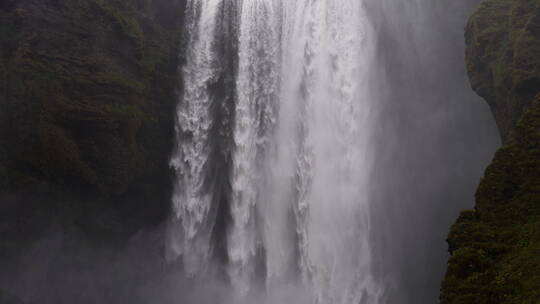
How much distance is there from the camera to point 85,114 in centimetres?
1892

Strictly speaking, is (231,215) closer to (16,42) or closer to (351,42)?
(351,42)

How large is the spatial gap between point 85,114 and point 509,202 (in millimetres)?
15536

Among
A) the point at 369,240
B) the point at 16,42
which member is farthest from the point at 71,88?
the point at 369,240

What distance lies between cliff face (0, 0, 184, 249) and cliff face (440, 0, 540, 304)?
13989 mm

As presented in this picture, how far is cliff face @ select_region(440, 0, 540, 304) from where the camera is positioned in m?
9.13

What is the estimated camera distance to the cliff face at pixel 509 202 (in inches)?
360

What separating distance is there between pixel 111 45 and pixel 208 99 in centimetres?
483

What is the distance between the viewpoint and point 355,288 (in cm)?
1814

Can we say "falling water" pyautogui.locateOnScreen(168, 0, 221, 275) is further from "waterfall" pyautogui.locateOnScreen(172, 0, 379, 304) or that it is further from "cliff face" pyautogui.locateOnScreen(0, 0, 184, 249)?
"cliff face" pyautogui.locateOnScreen(0, 0, 184, 249)

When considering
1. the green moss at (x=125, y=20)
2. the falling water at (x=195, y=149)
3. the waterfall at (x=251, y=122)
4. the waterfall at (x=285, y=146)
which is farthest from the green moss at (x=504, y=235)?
the green moss at (x=125, y=20)

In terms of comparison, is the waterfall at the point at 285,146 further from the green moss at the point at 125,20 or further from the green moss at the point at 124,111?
the green moss at the point at 125,20

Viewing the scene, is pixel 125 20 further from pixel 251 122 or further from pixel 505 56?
pixel 505 56

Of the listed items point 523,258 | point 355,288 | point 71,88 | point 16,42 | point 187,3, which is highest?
point 187,3

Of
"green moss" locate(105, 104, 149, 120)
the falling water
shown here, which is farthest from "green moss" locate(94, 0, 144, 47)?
"green moss" locate(105, 104, 149, 120)
